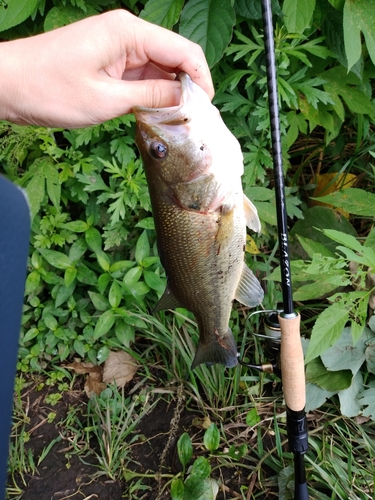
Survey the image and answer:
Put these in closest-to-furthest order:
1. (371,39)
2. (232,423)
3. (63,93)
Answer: (63,93), (371,39), (232,423)

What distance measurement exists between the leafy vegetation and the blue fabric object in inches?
49.2

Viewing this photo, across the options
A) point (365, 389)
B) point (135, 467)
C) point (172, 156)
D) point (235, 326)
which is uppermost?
point (172, 156)

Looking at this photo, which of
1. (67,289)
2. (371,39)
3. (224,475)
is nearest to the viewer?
(371,39)

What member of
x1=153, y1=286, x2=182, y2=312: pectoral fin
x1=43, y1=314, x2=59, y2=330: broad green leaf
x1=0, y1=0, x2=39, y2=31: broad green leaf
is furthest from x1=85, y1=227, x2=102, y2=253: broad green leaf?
x1=0, y1=0, x2=39, y2=31: broad green leaf

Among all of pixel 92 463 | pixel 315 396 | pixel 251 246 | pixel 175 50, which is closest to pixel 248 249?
pixel 251 246

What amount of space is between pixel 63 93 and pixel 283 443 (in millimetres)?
1922

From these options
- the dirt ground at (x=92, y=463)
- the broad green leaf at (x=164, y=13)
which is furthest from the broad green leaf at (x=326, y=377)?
the broad green leaf at (x=164, y=13)

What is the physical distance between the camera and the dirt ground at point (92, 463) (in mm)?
2256

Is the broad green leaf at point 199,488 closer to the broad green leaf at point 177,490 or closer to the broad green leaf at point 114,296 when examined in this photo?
the broad green leaf at point 177,490

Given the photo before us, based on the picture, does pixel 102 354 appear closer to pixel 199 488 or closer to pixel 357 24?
pixel 199 488

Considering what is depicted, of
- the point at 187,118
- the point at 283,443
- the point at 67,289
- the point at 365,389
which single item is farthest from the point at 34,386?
the point at 187,118

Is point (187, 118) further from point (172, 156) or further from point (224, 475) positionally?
Result: point (224, 475)

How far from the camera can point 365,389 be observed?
2316 millimetres

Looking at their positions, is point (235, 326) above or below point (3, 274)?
below
